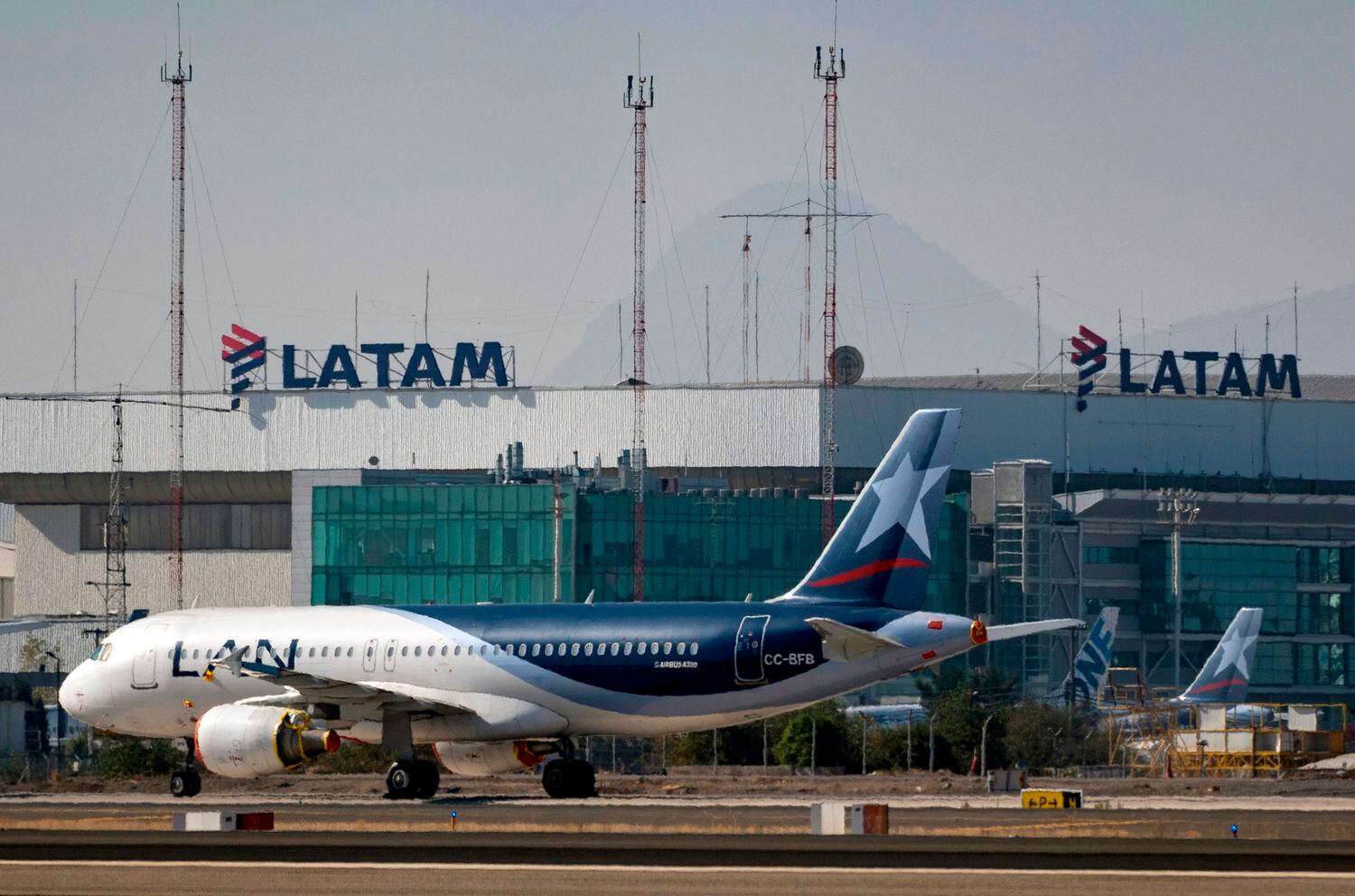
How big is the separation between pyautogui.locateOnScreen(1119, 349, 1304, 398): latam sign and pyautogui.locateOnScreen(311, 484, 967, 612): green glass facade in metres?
29.6

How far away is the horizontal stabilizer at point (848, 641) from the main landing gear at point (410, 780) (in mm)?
9704

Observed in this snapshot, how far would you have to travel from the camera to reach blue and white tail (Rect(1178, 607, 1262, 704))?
9981 cm

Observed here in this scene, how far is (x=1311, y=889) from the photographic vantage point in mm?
27266

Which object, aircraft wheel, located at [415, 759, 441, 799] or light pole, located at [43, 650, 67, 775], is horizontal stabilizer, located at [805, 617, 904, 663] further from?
light pole, located at [43, 650, 67, 775]

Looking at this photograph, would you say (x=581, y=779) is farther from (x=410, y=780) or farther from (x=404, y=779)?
(x=404, y=779)

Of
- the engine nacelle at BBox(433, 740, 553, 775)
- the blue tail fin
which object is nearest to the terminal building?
the engine nacelle at BBox(433, 740, 553, 775)

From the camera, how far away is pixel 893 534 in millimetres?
49000

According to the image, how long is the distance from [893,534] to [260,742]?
1468 cm

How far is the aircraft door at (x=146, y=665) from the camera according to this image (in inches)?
2133

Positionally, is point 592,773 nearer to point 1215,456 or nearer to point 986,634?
point 986,634

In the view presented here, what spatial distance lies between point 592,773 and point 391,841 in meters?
15.5

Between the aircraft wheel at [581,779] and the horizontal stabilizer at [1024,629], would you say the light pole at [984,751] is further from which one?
the aircraft wheel at [581,779]

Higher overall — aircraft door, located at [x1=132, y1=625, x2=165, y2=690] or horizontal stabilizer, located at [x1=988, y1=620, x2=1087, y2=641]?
horizontal stabilizer, located at [x1=988, y1=620, x2=1087, y2=641]

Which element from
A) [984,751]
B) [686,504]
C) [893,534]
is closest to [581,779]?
[893,534]
